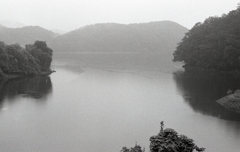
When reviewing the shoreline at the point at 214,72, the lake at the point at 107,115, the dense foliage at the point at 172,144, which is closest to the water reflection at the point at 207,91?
the lake at the point at 107,115

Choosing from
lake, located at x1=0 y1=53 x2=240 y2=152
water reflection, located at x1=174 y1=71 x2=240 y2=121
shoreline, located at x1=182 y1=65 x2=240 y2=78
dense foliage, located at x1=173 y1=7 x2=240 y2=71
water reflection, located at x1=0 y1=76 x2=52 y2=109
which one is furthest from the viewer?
dense foliage, located at x1=173 y1=7 x2=240 y2=71

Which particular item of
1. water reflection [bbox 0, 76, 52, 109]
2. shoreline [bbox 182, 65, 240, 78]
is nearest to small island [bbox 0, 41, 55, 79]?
water reflection [bbox 0, 76, 52, 109]

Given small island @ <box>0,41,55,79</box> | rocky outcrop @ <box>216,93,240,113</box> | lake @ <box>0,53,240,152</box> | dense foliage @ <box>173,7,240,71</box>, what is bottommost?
lake @ <box>0,53,240,152</box>

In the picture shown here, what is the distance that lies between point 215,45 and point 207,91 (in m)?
25.1

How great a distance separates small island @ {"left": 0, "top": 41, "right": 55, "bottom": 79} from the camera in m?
54.2

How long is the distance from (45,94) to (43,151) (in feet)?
71.2

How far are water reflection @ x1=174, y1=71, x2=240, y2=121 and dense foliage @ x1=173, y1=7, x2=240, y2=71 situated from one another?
18.3 feet

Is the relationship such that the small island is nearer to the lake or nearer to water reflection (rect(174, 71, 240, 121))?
the lake

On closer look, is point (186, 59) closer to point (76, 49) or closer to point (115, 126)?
point (115, 126)

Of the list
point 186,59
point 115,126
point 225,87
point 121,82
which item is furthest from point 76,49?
point 115,126

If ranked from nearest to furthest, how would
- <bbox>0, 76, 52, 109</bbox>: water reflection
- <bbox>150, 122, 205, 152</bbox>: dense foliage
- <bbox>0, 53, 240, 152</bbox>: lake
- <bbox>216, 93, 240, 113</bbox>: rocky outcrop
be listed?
1. <bbox>150, 122, 205, 152</bbox>: dense foliage
2. <bbox>0, 53, 240, 152</bbox>: lake
3. <bbox>216, 93, 240, 113</bbox>: rocky outcrop
4. <bbox>0, 76, 52, 109</bbox>: water reflection

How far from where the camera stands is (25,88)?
46.2m

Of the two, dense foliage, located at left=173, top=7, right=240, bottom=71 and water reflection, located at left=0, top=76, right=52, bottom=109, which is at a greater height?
dense foliage, located at left=173, top=7, right=240, bottom=71

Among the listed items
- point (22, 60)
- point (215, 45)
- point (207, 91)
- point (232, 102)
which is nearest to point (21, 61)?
point (22, 60)
